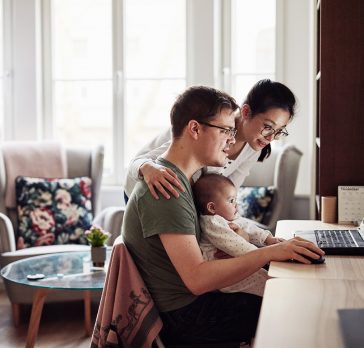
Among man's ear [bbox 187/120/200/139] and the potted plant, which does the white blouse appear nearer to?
man's ear [bbox 187/120/200/139]

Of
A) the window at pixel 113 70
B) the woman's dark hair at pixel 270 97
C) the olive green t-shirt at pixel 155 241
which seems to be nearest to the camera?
the olive green t-shirt at pixel 155 241

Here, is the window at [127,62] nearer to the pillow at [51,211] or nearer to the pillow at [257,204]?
the pillow at [51,211]

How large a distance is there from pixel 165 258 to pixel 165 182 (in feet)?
0.67

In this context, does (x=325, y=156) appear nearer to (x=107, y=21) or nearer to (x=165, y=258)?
(x=165, y=258)

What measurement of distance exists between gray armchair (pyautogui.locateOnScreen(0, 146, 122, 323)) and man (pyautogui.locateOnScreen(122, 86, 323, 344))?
224cm

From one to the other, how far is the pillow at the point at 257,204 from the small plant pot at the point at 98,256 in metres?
1.19

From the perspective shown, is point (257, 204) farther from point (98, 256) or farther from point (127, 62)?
point (127, 62)

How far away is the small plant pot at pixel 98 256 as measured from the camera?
138 inches

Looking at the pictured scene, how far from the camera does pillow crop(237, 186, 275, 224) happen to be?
4.46 meters

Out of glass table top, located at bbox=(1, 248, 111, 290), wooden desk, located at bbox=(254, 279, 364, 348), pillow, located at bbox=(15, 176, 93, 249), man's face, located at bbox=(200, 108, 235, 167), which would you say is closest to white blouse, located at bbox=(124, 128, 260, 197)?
man's face, located at bbox=(200, 108, 235, 167)

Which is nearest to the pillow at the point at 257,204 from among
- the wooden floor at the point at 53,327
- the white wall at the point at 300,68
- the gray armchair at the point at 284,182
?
the gray armchair at the point at 284,182

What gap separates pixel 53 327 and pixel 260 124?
79.9 inches

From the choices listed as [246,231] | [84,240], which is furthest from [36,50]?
[246,231]

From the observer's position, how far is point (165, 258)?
1919 millimetres
